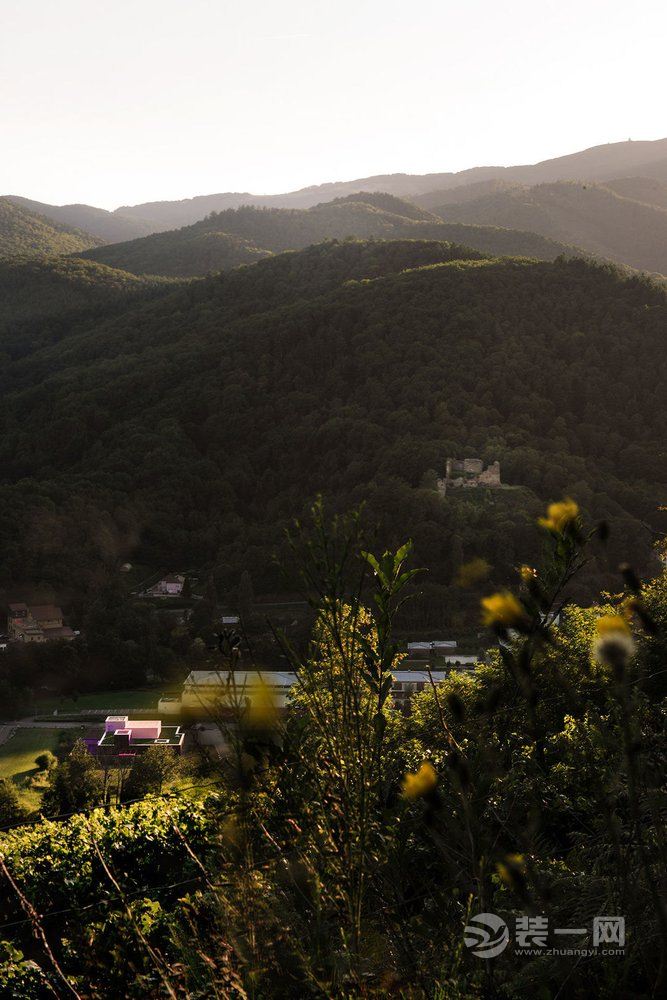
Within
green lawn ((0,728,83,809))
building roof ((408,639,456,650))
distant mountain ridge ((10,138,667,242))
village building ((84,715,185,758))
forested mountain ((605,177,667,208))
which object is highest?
distant mountain ridge ((10,138,667,242))

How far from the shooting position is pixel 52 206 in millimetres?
198250

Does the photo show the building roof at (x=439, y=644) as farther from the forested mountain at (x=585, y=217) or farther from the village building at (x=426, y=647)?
the forested mountain at (x=585, y=217)

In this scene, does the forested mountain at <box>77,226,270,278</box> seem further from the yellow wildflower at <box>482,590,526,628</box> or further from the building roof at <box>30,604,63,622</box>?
the yellow wildflower at <box>482,590,526,628</box>

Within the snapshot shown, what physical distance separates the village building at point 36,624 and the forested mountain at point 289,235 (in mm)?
66454

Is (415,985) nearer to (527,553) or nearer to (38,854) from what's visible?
(38,854)

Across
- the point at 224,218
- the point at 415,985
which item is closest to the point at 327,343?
the point at 415,985

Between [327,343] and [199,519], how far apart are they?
18.4 m

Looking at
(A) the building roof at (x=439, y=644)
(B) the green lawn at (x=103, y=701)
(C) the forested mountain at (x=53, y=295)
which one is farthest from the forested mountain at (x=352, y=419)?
(B) the green lawn at (x=103, y=701)

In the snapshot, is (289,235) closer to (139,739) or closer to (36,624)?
(36,624)

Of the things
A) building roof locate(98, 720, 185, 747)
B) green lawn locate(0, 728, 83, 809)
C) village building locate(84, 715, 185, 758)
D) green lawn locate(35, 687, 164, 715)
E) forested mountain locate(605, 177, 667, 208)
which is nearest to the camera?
green lawn locate(0, 728, 83, 809)

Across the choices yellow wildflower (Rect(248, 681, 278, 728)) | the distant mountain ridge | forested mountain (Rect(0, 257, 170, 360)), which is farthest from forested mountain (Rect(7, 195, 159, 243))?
yellow wildflower (Rect(248, 681, 278, 728))

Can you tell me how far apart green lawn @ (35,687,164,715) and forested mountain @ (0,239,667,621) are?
9509 millimetres

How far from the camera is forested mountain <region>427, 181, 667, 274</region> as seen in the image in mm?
107500

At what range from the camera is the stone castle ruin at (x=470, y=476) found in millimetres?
34562
